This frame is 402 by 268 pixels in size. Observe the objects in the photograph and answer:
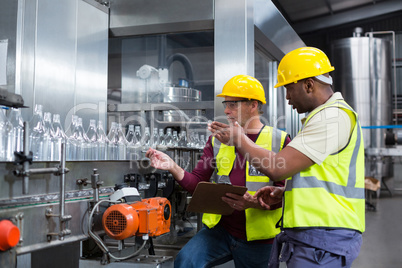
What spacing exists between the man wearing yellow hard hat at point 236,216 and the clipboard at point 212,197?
5 cm

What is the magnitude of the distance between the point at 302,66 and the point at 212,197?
2.37 feet

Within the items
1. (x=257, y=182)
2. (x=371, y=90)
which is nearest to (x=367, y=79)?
(x=371, y=90)

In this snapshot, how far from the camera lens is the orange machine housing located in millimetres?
1668

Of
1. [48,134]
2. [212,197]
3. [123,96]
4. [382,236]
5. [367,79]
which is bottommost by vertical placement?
[382,236]

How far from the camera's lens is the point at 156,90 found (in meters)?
3.48

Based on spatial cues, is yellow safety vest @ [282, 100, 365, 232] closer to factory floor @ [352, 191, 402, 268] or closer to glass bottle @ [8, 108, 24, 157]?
glass bottle @ [8, 108, 24, 157]

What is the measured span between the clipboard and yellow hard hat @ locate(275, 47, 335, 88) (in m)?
0.52

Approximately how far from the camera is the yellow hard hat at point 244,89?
233 centimetres

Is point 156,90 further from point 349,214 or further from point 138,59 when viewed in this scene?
point 349,214

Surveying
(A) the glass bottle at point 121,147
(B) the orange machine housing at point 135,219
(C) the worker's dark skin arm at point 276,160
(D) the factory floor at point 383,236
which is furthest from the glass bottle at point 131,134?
(D) the factory floor at point 383,236

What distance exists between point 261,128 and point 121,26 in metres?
1.59

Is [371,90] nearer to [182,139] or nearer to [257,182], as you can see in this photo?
[182,139]

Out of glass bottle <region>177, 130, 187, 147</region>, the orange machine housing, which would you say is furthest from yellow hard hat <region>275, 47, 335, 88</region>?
glass bottle <region>177, 130, 187, 147</region>

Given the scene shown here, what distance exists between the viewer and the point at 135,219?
171 cm
